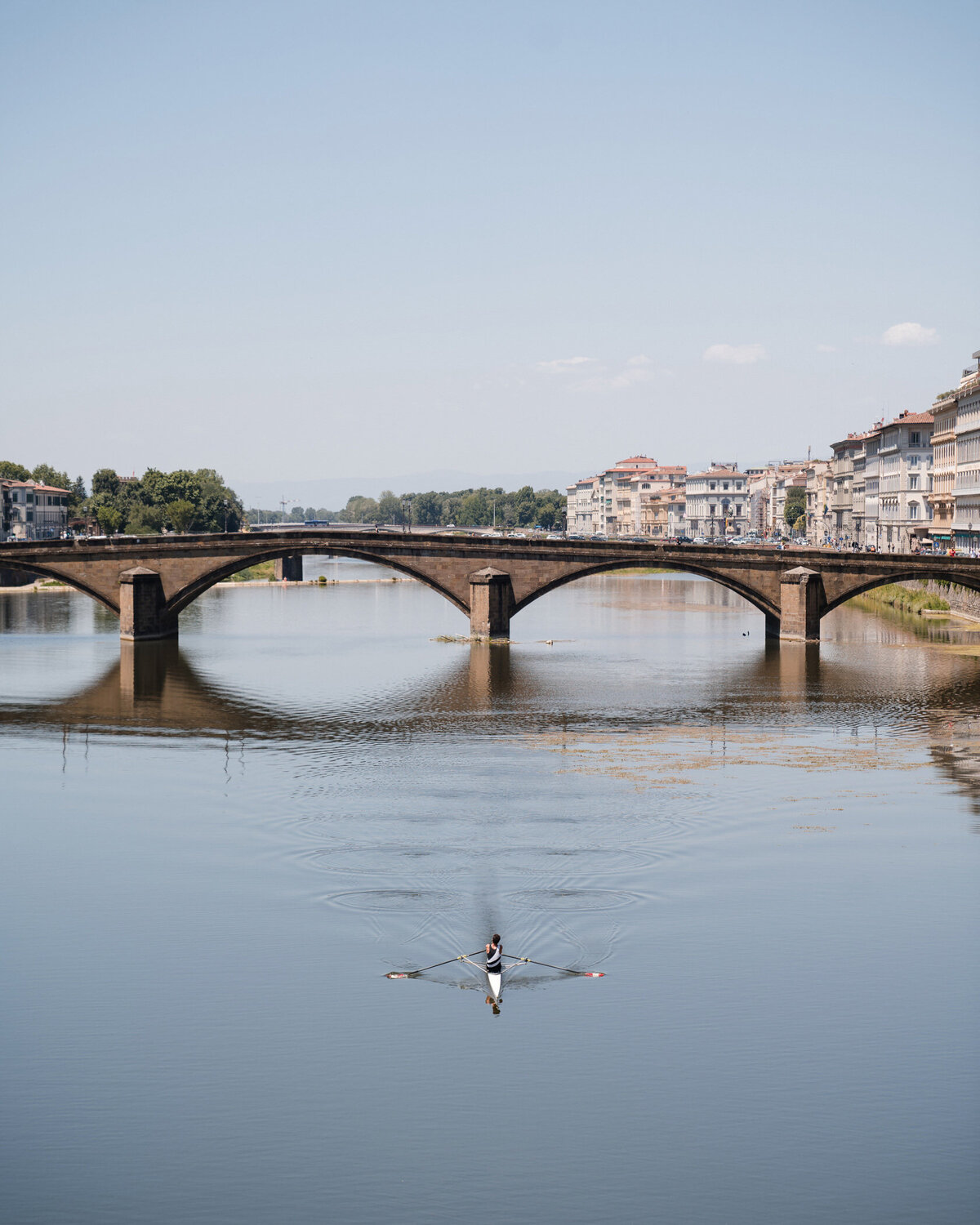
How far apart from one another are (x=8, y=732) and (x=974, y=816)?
37.5 meters

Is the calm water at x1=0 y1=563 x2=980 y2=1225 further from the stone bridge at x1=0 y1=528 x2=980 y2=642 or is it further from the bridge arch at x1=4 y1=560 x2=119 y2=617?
the bridge arch at x1=4 y1=560 x2=119 y2=617

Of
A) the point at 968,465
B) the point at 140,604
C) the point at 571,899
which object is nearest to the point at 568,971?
the point at 571,899

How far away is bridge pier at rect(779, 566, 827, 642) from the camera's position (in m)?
86.3

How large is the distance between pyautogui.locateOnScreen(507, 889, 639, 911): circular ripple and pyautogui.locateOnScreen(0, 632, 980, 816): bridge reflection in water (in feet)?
56.7

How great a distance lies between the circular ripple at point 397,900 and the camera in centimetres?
3186

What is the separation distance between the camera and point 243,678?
72625mm

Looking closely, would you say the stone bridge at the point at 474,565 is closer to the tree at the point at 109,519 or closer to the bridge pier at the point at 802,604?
the bridge pier at the point at 802,604

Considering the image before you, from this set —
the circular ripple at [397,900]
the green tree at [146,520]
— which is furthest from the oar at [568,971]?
the green tree at [146,520]

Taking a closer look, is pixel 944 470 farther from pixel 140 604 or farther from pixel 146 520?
pixel 146 520

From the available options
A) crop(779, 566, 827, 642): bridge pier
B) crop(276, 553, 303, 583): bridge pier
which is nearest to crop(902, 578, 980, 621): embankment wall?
crop(779, 566, 827, 642): bridge pier

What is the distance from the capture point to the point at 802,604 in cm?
8631

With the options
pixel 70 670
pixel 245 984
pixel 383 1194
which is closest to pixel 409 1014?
pixel 245 984

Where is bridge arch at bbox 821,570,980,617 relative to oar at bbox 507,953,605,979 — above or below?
above

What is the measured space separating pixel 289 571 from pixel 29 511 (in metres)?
37.5
